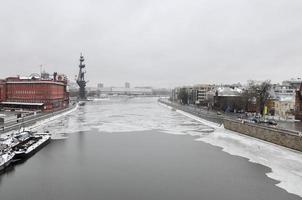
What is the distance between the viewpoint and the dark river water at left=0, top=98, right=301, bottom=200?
17438 mm

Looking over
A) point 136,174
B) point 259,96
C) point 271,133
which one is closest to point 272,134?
point 271,133

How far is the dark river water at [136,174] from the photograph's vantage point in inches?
687

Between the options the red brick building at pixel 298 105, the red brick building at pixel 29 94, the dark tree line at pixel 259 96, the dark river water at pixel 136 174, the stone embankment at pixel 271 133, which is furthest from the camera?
the red brick building at pixel 29 94

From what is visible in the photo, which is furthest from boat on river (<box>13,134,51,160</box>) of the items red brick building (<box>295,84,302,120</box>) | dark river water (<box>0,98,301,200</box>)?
red brick building (<box>295,84,302,120</box>)

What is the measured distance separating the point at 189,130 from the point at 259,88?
23626 millimetres

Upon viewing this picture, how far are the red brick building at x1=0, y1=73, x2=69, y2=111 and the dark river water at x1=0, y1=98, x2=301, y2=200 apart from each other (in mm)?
35185

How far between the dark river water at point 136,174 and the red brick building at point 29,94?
35.2 m

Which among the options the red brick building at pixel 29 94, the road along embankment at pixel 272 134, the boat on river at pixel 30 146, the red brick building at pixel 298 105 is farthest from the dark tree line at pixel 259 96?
the red brick building at pixel 29 94

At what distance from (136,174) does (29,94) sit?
51746 millimetres

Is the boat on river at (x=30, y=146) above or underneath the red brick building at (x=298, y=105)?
underneath

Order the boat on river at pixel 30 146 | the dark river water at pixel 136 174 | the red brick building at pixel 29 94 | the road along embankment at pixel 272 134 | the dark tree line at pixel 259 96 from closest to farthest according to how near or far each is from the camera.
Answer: the dark river water at pixel 136 174, the boat on river at pixel 30 146, the road along embankment at pixel 272 134, the dark tree line at pixel 259 96, the red brick building at pixel 29 94

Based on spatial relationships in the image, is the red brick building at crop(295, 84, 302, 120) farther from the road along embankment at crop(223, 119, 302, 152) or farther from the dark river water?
the dark river water

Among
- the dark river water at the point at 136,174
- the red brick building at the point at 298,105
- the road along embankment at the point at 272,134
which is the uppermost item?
the red brick building at the point at 298,105

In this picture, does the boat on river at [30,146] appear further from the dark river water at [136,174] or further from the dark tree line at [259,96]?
the dark tree line at [259,96]
